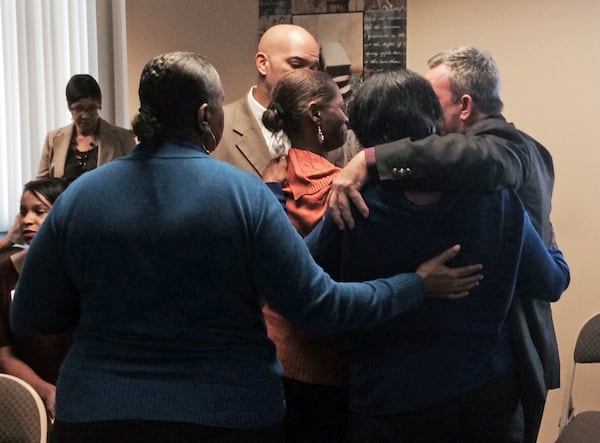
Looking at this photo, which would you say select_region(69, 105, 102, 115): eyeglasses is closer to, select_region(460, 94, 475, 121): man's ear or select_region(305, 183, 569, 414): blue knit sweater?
select_region(460, 94, 475, 121): man's ear

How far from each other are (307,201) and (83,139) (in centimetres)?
265

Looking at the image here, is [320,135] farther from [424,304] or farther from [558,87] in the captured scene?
[558,87]

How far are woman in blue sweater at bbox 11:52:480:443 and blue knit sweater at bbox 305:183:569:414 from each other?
7 cm

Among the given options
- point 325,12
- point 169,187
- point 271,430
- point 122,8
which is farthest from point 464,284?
point 122,8

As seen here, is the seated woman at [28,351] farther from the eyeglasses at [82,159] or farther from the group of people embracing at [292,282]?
the eyeglasses at [82,159]

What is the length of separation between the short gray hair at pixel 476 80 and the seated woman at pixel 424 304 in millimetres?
415

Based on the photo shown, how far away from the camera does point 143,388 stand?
1394mm

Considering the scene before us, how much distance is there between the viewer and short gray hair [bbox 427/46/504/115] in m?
1.91

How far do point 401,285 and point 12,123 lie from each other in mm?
3644

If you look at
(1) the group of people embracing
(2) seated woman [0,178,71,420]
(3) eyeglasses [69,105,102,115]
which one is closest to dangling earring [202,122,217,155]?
(1) the group of people embracing

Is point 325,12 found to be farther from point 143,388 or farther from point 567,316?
point 143,388

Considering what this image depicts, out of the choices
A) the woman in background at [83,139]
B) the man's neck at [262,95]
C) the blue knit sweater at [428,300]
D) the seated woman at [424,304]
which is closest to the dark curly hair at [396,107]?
the seated woman at [424,304]

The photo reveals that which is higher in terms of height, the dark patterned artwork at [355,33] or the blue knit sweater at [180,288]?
the dark patterned artwork at [355,33]

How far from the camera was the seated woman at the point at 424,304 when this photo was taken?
1477 mm
